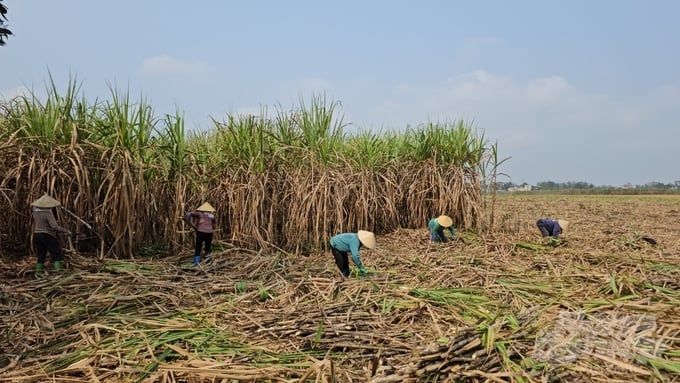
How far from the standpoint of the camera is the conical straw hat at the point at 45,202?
225 inches

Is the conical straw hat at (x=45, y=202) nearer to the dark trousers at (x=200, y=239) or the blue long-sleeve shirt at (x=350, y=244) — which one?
the dark trousers at (x=200, y=239)

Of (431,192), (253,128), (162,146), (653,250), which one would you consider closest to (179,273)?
(162,146)

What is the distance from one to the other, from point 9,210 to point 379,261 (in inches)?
176

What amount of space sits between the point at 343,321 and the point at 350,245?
1638mm

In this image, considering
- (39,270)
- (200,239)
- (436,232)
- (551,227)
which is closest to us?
(39,270)

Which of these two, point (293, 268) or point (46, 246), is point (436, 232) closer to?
point (293, 268)

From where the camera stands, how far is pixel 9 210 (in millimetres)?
6305

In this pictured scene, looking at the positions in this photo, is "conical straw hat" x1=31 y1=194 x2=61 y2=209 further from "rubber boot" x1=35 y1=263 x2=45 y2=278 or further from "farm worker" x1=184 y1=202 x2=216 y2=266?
"farm worker" x1=184 y1=202 x2=216 y2=266

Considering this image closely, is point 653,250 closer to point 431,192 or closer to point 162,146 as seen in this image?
point 431,192

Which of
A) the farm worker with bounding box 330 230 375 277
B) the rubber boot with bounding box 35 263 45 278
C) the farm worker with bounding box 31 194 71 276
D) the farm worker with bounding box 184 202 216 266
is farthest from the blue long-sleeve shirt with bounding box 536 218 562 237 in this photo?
the rubber boot with bounding box 35 263 45 278

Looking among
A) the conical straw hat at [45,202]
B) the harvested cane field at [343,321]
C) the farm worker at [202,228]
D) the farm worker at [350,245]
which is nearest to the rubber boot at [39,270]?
the harvested cane field at [343,321]

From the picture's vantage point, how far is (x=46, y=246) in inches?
225

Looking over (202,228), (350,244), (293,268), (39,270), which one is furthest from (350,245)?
(39,270)

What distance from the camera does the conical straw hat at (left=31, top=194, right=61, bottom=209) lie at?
572cm
